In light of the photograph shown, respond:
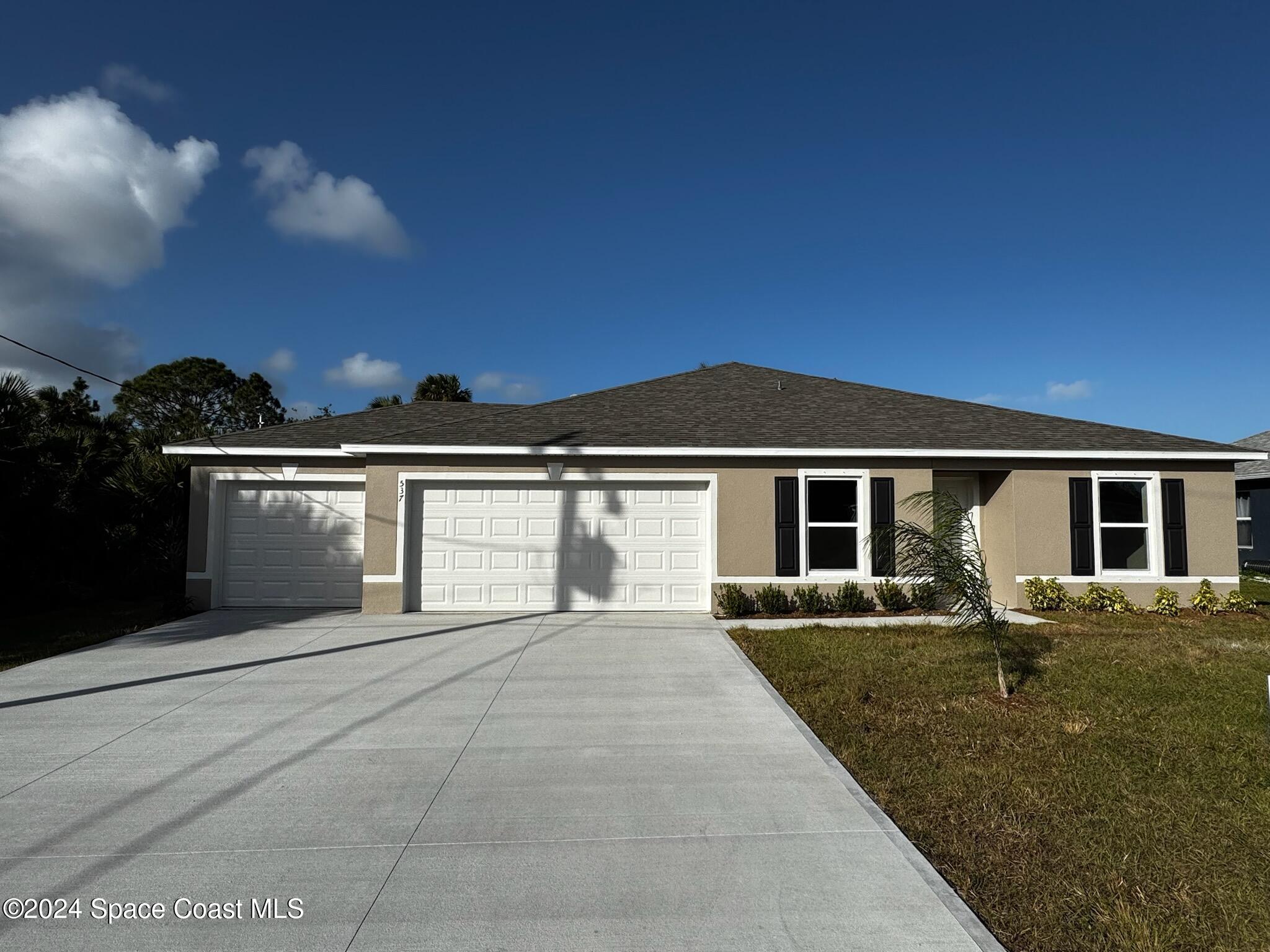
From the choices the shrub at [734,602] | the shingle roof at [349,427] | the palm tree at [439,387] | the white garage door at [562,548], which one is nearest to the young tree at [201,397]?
the palm tree at [439,387]

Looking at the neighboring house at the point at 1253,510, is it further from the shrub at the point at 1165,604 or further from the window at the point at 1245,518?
the shrub at the point at 1165,604

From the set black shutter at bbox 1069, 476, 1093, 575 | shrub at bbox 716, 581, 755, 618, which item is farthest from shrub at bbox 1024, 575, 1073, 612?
shrub at bbox 716, 581, 755, 618

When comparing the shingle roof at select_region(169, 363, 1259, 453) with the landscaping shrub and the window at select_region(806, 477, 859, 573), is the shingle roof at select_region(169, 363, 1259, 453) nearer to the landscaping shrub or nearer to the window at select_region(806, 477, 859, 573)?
the window at select_region(806, 477, 859, 573)

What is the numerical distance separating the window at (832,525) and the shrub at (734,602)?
135cm

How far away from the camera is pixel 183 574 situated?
42.8ft

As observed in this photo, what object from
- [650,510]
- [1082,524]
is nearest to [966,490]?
[1082,524]

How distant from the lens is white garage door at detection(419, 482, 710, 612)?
37.7ft

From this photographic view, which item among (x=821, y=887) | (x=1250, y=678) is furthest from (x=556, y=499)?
(x=1250, y=678)

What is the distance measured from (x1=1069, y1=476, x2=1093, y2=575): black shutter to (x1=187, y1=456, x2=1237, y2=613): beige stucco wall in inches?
4.8

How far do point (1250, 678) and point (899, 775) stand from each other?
5.33 meters

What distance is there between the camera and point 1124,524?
39.5 ft

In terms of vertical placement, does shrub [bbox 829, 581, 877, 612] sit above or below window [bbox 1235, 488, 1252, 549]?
below

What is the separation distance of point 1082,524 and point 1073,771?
8570 millimetres

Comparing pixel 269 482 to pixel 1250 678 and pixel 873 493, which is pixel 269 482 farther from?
pixel 1250 678
